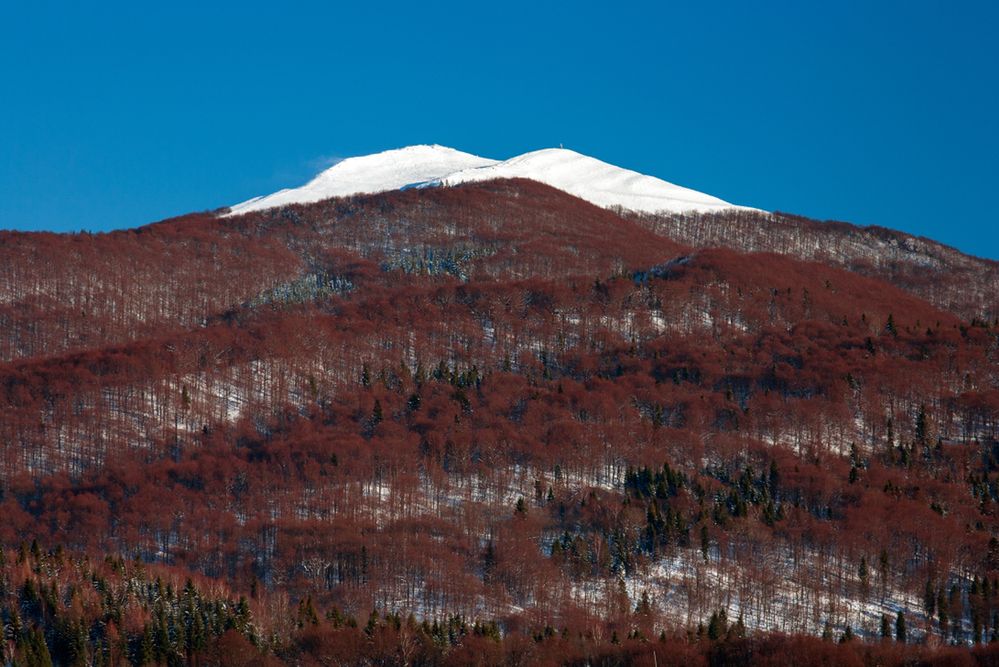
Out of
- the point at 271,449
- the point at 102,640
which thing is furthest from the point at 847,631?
the point at 271,449

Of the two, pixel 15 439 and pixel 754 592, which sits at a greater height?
pixel 15 439

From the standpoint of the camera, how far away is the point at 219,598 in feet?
452

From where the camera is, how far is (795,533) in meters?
164

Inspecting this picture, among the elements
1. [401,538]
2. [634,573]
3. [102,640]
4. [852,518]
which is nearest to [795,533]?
[852,518]

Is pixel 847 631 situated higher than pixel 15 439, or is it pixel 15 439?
pixel 15 439

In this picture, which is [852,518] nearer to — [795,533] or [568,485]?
[795,533]

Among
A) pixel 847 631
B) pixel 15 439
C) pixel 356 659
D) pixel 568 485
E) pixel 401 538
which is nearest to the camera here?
pixel 356 659

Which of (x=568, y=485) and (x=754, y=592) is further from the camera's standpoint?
(x=568, y=485)

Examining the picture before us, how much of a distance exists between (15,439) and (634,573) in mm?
90880

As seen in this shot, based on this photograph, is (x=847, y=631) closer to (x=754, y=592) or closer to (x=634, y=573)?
(x=754, y=592)

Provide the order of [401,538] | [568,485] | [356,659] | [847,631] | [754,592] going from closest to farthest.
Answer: [356,659] → [847,631] → [754,592] → [401,538] → [568,485]

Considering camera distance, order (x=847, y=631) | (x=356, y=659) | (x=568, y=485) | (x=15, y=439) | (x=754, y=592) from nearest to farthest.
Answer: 1. (x=356, y=659)
2. (x=847, y=631)
3. (x=754, y=592)
4. (x=568, y=485)
5. (x=15, y=439)

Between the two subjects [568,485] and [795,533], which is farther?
[568,485]

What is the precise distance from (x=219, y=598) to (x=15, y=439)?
66.6 m
